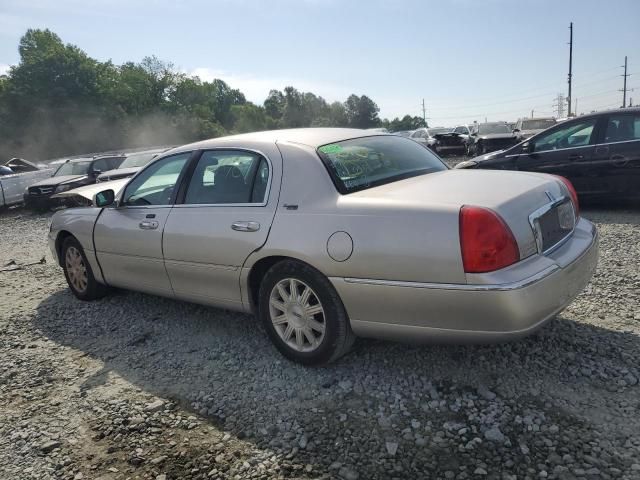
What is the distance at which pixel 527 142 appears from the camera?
25.5 ft

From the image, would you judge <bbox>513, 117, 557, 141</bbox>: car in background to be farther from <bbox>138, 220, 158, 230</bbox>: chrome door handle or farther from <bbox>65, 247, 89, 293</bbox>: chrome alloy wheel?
<bbox>138, 220, 158, 230</bbox>: chrome door handle

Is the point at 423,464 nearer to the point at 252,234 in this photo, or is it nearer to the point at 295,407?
the point at 295,407

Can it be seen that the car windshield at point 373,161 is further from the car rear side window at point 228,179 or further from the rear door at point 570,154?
the rear door at point 570,154

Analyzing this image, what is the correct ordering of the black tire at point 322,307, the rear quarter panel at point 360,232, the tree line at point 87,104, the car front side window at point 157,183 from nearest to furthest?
the rear quarter panel at point 360,232 < the black tire at point 322,307 < the car front side window at point 157,183 < the tree line at point 87,104

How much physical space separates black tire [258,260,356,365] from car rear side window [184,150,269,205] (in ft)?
1.78

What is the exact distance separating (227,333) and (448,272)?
2.09m

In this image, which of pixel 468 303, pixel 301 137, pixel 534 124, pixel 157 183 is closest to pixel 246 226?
pixel 301 137

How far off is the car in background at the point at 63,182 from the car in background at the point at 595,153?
36.8 feet

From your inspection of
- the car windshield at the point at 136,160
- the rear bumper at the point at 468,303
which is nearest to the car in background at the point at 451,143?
the car windshield at the point at 136,160

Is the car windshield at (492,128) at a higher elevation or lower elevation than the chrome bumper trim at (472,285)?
higher

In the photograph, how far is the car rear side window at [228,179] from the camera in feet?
11.3

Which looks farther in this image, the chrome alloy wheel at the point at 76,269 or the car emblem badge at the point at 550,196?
the chrome alloy wheel at the point at 76,269

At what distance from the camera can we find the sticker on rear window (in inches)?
131

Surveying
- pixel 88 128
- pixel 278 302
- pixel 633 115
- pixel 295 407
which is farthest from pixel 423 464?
pixel 88 128
